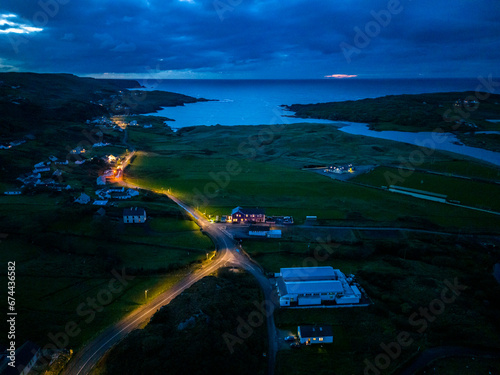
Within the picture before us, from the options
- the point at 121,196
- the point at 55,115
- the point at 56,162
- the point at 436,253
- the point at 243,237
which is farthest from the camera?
the point at 55,115

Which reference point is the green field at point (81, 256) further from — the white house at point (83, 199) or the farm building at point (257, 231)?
the farm building at point (257, 231)

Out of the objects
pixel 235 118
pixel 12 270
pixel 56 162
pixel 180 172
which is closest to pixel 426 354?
pixel 12 270

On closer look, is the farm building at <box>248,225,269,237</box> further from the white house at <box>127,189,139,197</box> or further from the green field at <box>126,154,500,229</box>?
the white house at <box>127,189,139,197</box>

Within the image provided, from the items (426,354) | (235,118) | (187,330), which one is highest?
(235,118)

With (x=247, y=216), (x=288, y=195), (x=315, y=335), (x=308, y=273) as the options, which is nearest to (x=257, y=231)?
(x=247, y=216)

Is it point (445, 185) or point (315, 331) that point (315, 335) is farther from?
point (445, 185)

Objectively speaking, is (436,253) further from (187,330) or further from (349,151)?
(349,151)

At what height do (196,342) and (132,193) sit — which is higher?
(132,193)

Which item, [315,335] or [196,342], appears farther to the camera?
[315,335]
